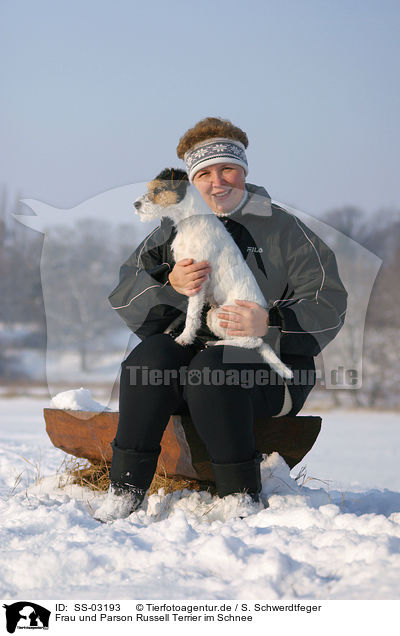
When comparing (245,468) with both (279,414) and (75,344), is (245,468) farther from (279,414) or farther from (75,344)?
(75,344)

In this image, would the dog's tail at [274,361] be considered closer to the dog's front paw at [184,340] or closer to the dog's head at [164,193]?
the dog's front paw at [184,340]

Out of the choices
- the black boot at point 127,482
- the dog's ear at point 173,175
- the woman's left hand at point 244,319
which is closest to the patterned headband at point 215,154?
the dog's ear at point 173,175

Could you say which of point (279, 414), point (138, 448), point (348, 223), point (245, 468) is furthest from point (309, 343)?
point (348, 223)

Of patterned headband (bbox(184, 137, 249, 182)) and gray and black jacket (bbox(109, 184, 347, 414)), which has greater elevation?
Answer: patterned headband (bbox(184, 137, 249, 182))

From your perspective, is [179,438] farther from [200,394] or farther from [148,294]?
[148,294]

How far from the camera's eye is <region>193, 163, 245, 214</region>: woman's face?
8.96 feet

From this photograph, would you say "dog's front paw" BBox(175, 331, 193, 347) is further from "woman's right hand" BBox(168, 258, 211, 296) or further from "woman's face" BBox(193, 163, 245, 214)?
"woman's face" BBox(193, 163, 245, 214)

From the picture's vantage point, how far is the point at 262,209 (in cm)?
275

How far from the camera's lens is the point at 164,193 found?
253 centimetres

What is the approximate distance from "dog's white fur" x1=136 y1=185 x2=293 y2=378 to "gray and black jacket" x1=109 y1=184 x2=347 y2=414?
0.08 m

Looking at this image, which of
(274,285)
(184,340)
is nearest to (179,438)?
(184,340)
